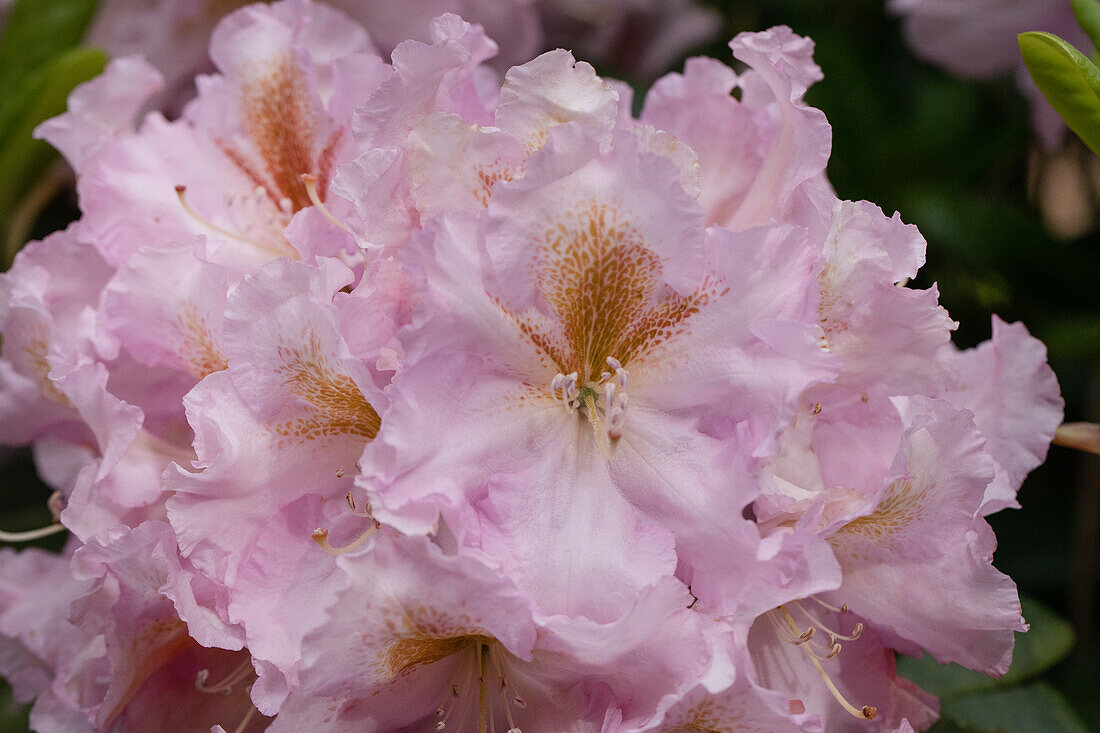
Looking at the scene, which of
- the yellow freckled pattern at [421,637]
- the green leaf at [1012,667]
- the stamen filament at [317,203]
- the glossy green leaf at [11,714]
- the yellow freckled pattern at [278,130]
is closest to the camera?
the yellow freckled pattern at [421,637]

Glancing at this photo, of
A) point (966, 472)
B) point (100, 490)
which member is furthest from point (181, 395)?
point (966, 472)

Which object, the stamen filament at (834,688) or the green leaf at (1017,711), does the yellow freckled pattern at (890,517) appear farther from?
the green leaf at (1017,711)

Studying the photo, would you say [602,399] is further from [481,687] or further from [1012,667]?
[1012,667]

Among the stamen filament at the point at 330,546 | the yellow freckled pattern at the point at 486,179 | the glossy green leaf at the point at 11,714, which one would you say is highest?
the yellow freckled pattern at the point at 486,179

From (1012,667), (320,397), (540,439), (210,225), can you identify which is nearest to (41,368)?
(210,225)

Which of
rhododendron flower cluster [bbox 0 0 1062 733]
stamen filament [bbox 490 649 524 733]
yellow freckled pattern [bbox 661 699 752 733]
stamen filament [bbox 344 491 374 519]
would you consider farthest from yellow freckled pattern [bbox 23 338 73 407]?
yellow freckled pattern [bbox 661 699 752 733]

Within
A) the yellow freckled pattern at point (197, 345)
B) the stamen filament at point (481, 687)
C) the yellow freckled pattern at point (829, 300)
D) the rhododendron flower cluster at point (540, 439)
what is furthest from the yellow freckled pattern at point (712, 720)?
the yellow freckled pattern at point (197, 345)
